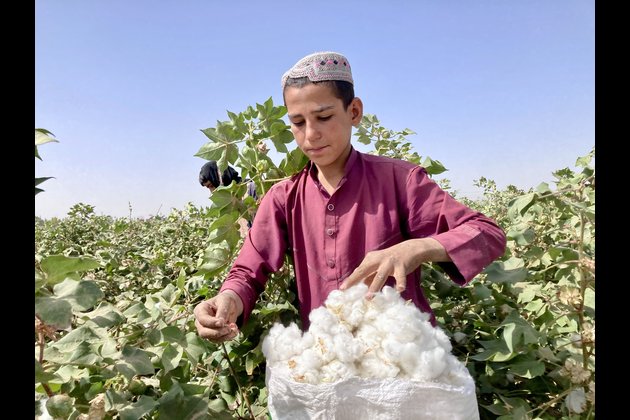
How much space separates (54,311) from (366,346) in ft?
1.97

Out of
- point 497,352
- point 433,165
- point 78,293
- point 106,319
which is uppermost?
point 433,165

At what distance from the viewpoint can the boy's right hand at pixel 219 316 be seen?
1.07m

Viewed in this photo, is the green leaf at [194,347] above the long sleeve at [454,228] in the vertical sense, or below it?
below

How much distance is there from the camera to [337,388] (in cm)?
86

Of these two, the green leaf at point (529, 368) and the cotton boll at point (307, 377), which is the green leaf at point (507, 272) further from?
the cotton boll at point (307, 377)

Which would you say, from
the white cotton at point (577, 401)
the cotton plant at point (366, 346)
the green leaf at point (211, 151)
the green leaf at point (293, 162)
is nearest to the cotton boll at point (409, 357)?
the cotton plant at point (366, 346)

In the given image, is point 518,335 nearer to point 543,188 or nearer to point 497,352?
point 497,352

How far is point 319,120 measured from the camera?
123 centimetres

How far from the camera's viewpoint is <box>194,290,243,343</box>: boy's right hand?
3.51 feet

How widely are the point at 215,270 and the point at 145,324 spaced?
42cm

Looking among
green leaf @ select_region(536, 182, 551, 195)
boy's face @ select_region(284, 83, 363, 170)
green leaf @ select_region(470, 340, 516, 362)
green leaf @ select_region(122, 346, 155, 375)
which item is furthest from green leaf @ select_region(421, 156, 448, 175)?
green leaf @ select_region(122, 346, 155, 375)

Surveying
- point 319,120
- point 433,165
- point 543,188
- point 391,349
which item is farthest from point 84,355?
point 433,165
